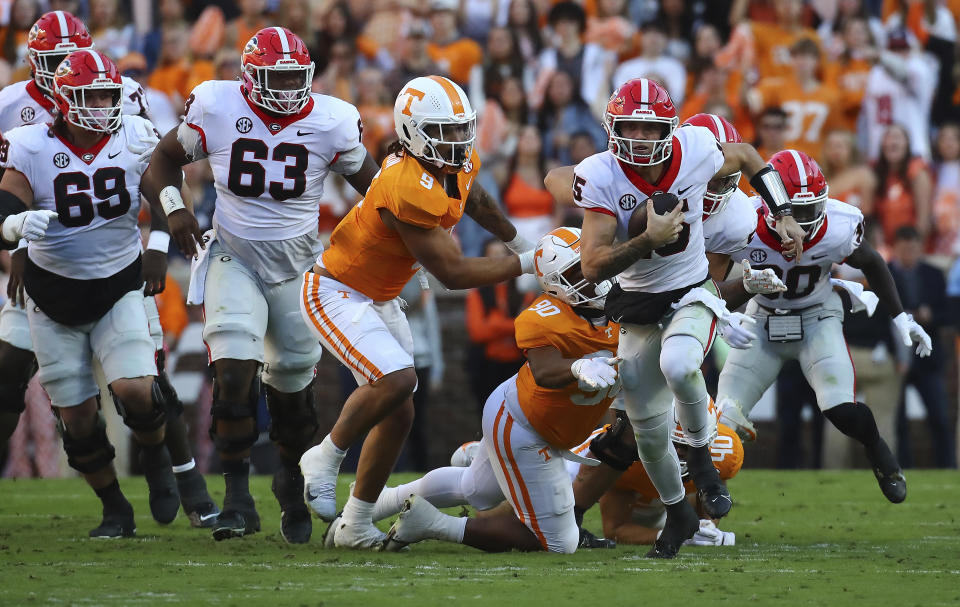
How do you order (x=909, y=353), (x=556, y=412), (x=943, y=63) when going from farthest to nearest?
1. (x=943, y=63)
2. (x=909, y=353)
3. (x=556, y=412)

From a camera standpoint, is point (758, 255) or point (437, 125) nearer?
point (437, 125)

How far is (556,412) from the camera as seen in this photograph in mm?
5750

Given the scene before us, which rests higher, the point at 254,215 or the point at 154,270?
the point at 254,215

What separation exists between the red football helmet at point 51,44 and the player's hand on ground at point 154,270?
1055 mm

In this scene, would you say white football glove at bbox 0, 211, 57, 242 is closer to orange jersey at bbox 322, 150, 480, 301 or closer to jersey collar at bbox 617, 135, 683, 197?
orange jersey at bbox 322, 150, 480, 301

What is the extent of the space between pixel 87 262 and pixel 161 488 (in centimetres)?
116

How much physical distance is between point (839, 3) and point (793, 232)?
6896 millimetres

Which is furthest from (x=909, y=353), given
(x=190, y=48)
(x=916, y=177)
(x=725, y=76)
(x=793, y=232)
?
(x=190, y=48)

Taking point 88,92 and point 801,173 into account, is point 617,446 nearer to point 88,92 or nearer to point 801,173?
point 801,173

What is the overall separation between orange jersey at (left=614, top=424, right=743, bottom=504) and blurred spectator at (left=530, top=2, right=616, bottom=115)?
5854 mm

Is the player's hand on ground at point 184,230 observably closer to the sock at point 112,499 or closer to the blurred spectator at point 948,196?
the sock at point 112,499

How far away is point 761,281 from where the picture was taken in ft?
19.5

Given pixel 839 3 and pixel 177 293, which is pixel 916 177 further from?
pixel 177 293

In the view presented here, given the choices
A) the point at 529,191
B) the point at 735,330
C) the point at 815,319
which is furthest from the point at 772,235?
the point at 529,191
